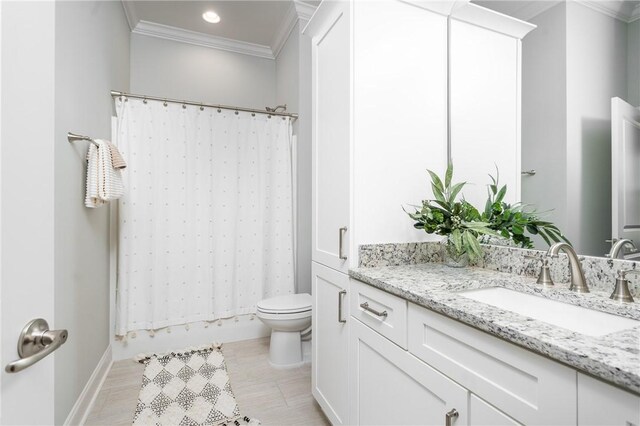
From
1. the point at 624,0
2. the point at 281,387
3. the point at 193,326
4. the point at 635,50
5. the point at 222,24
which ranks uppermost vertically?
the point at 222,24

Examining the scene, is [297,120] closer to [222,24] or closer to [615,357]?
[222,24]

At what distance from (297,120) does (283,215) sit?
0.87 meters

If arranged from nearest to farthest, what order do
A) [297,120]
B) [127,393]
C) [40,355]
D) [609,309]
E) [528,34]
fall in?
[40,355], [609,309], [528,34], [127,393], [297,120]

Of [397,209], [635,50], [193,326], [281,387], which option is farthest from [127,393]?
[635,50]

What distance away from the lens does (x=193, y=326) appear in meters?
2.57

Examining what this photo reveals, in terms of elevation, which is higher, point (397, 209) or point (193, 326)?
point (397, 209)

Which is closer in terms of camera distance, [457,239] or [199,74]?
[457,239]

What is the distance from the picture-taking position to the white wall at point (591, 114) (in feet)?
3.30

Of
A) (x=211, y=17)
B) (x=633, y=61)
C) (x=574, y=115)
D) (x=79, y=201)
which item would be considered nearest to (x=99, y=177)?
(x=79, y=201)

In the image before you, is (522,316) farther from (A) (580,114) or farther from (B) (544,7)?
(B) (544,7)

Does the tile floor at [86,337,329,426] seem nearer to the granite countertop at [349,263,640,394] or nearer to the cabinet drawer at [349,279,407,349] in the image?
the cabinet drawer at [349,279,407,349]

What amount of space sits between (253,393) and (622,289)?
188cm

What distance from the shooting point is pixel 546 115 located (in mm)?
1218

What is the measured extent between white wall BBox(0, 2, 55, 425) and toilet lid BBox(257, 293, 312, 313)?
159 cm
